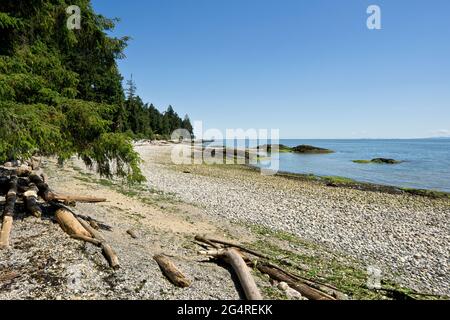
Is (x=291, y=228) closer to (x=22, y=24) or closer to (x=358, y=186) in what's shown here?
(x=22, y=24)

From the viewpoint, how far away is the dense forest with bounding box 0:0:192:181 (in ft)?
21.1

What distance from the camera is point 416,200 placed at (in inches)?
875

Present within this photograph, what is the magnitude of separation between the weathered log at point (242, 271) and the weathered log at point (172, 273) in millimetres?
1366

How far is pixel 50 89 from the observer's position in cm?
783

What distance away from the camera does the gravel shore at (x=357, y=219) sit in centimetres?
998

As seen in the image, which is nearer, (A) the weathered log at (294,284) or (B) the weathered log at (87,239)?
(A) the weathered log at (294,284)

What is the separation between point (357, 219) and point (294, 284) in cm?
994

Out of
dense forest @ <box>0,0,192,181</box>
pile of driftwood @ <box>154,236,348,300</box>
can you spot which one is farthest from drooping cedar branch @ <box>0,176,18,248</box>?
pile of driftwood @ <box>154,236,348,300</box>

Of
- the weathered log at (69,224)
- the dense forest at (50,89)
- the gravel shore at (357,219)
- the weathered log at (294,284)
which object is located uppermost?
the dense forest at (50,89)

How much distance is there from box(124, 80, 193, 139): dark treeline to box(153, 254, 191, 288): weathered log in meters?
46.1

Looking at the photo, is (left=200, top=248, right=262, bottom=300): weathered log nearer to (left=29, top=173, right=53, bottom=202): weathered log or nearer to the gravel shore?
the gravel shore

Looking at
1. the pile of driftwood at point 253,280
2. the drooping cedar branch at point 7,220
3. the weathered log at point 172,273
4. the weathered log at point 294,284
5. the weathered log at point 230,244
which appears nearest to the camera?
the weathered log at point 172,273

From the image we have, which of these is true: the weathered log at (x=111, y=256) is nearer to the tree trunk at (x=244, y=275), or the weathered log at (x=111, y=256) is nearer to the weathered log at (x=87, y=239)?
the weathered log at (x=87, y=239)

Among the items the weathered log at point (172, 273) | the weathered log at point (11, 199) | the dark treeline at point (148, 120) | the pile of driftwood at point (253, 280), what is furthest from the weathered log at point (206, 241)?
the dark treeline at point (148, 120)
